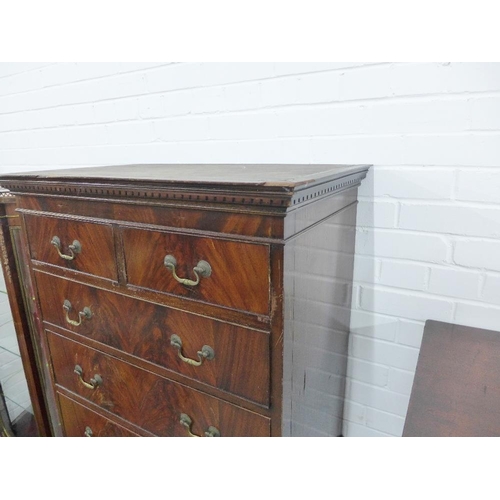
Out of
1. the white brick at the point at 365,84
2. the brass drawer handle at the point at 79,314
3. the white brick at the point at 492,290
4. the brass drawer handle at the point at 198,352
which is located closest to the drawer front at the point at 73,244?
the brass drawer handle at the point at 79,314

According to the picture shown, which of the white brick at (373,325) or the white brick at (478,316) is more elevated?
the white brick at (478,316)

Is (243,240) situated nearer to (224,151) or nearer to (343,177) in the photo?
(343,177)

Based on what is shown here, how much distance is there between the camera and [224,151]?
1352 mm

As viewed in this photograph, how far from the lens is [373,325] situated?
1.24m

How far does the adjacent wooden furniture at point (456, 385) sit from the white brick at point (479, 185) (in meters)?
0.36

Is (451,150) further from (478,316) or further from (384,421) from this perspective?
(384,421)

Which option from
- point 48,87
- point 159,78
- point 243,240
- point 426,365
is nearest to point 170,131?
point 159,78

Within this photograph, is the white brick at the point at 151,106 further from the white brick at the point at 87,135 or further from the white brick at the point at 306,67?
the white brick at the point at 306,67

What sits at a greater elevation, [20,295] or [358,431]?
[20,295]

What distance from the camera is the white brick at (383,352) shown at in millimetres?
1215

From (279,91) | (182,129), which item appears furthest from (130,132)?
(279,91)

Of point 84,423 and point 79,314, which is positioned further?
point 84,423

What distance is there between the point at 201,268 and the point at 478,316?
0.82m

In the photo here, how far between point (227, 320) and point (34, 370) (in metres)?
1.02
